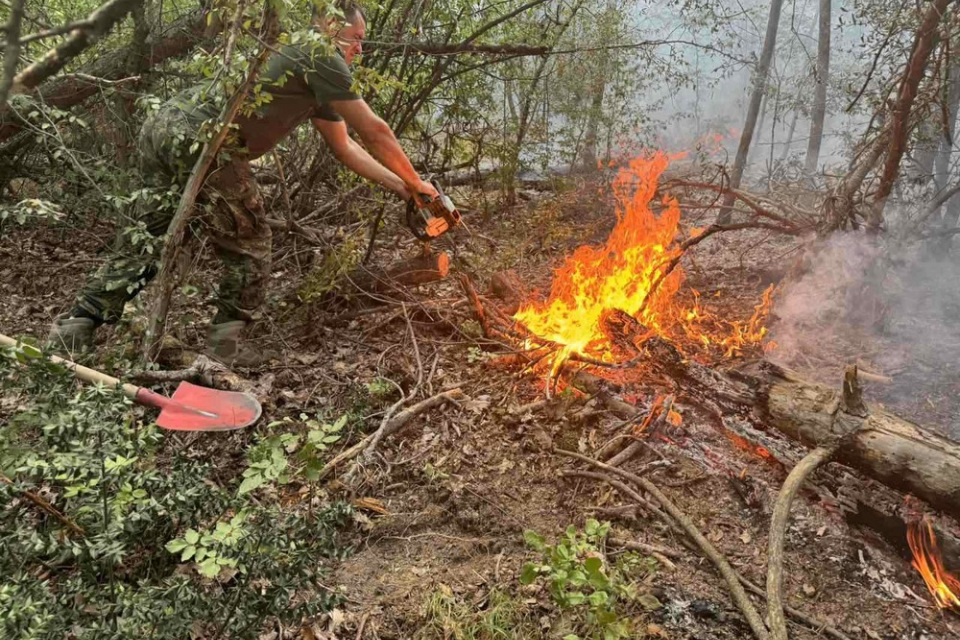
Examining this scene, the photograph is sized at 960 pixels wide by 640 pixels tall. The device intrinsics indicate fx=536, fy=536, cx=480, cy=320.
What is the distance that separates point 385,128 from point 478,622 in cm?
274

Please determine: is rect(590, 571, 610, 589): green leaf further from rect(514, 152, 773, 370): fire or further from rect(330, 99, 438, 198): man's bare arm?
rect(330, 99, 438, 198): man's bare arm

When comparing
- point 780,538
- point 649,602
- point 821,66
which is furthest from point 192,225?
point 821,66

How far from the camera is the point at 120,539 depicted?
1.78 m

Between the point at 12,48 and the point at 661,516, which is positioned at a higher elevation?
the point at 12,48

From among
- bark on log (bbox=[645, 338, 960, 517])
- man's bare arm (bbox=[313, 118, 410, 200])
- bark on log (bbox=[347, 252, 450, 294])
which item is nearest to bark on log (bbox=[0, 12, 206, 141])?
man's bare arm (bbox=[313, 118, 410, 200])

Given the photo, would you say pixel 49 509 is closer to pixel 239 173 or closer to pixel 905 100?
pixel 239 173

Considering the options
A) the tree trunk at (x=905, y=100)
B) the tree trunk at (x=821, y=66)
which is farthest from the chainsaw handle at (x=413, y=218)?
the tree trunk at (x=821, y=66)

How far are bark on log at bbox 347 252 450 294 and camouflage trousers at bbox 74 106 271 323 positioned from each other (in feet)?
3.05

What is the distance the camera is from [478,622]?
2.10 metres

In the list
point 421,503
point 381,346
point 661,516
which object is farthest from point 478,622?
point 381,346

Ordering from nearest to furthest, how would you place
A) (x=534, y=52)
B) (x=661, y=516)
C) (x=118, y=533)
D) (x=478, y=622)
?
(x=118, y=533), (x=478, y=622), (x=661, y=516), (x=534, y=52)

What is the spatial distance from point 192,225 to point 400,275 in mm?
1657

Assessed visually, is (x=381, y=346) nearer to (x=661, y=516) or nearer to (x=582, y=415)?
(x=582, y=415)

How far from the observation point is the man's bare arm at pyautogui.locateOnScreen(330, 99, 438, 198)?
10.5ft
